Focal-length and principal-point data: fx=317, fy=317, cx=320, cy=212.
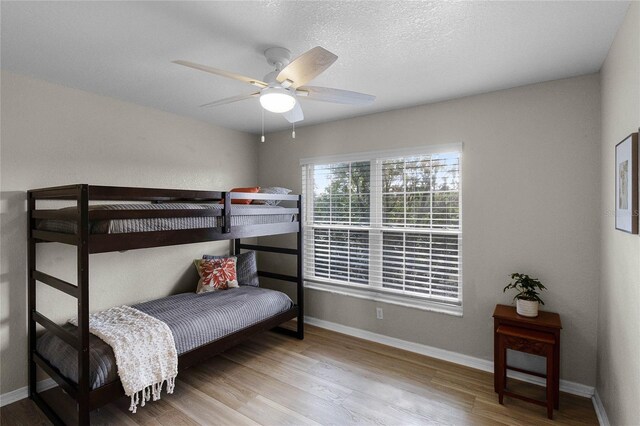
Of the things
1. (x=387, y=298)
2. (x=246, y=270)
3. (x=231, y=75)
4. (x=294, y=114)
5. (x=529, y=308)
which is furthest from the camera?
(x=246, y=270)

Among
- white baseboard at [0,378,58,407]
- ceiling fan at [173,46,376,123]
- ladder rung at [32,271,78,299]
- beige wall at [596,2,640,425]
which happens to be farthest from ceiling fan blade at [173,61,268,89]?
white baseboard at [0,378,58,407]

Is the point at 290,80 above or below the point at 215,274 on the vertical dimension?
above

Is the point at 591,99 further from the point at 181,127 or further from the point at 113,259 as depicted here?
the point at 113,259

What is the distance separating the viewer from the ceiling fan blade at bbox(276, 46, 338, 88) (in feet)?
4.83

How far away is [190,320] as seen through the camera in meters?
2.59

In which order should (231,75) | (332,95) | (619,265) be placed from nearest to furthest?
(231,75), (619,265), (332,95)

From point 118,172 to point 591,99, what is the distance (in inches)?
157

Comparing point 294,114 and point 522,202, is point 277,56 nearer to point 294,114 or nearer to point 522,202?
point 294,114

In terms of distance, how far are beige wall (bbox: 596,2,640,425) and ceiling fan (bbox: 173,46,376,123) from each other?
4.34ft

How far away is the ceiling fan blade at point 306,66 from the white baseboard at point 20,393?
117 inches

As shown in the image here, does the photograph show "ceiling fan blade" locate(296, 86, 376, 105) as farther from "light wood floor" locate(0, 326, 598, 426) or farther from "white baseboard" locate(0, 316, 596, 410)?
"white baseboard" locate(0, 316, 596, 410)

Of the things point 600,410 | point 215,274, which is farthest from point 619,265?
point 215,274

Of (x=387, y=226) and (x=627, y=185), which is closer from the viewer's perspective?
(x=627, y=185)

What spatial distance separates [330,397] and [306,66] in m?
2.33
